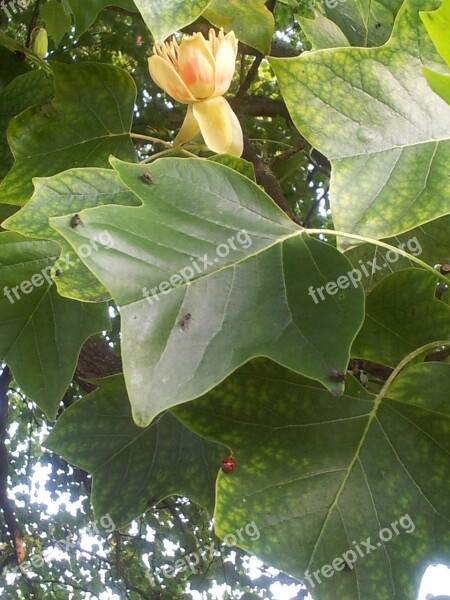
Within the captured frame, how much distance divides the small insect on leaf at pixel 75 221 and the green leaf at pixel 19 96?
0.55 meters

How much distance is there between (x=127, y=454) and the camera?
36.2 inches

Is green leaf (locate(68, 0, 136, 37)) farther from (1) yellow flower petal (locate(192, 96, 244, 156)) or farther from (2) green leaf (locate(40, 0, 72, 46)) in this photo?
(2) green leaf (locate(40, 0, 72, 46))

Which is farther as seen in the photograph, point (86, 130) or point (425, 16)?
point (86, 130)

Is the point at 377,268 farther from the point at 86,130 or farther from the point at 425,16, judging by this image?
the point at 425,16

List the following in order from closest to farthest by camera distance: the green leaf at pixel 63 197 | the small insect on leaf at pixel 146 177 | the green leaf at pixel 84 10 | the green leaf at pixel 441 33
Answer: the green leaf at pixel 441 33
the small insect on leaf at pixel 146 177
the green leaf at pixel 63 197
the green leaf at pixel 84 10

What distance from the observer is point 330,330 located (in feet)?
1.94

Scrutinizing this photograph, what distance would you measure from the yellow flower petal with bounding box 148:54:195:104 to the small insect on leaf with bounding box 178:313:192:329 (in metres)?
0.43

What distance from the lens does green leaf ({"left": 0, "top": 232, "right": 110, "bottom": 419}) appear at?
0.91m

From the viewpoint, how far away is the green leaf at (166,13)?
23.5 inches

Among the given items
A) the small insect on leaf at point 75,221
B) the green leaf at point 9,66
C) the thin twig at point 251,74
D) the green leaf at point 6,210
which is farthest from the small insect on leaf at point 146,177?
the thin twig at point 251,74

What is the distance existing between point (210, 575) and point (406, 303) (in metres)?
1.73

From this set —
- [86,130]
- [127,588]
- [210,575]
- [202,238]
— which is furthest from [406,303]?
[127,588]

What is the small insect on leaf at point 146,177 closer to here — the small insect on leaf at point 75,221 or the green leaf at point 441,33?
the small insect on leaf at point 75,221

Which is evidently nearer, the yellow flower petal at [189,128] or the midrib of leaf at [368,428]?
the midrib of leaf at [368,428]
